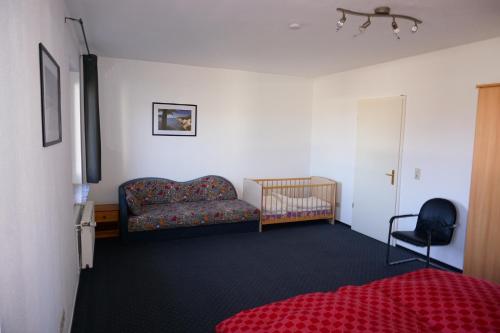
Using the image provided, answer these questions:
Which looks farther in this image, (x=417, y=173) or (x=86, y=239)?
(x=417, y=173)

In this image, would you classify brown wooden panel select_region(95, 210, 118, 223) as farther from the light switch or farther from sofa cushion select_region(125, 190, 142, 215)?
the light switch

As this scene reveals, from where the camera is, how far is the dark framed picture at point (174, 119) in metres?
5.14

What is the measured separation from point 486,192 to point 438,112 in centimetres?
124

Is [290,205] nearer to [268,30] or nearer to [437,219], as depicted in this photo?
[437,219]

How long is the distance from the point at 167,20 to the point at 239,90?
2592 mm

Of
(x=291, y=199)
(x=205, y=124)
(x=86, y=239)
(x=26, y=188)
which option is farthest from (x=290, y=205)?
(x=26, y=188)

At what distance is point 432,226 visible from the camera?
12.6ft

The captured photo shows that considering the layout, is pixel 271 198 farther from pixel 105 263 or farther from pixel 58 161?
pixel 58 161

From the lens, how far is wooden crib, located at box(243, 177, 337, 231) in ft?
16.9

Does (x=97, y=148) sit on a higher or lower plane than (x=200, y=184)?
higher

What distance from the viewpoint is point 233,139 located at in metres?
5.71

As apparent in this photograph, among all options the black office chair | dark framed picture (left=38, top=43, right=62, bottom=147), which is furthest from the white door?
dark framed picture (left=38, top=43, right=62, bottom=147)

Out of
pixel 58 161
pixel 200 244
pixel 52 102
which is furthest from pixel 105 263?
pixel 52 102

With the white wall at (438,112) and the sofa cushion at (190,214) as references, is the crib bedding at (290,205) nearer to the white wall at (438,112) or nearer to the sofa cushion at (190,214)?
the sofa cushion at (190,214)
